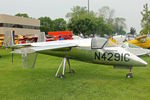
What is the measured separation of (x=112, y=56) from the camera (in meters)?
9.64

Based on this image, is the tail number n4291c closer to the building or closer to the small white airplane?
the small white airplane

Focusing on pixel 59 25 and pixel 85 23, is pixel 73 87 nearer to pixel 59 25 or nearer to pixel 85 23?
pixel 85 23

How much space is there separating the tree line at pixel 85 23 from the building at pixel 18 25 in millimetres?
11476

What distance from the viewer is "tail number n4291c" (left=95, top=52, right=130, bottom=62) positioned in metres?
9.48

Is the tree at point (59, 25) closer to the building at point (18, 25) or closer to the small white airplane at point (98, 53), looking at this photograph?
the building at point (18, 25)

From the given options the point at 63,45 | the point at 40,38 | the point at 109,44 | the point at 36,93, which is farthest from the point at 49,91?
the point at 40,38

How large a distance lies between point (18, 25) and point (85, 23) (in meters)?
20.2

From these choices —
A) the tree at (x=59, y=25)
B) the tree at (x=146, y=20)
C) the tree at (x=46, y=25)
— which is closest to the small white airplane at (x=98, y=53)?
the tree at (x=146, y=20)

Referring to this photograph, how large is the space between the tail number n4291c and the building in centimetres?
4752

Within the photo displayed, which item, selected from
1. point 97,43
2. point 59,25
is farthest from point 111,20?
point 97,43

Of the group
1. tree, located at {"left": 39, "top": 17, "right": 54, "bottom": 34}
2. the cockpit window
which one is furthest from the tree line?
the cockpit window

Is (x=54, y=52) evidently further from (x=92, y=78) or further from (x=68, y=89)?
(x=68, y=89)

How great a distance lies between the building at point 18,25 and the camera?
2173 inches

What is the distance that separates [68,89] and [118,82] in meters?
2.32
